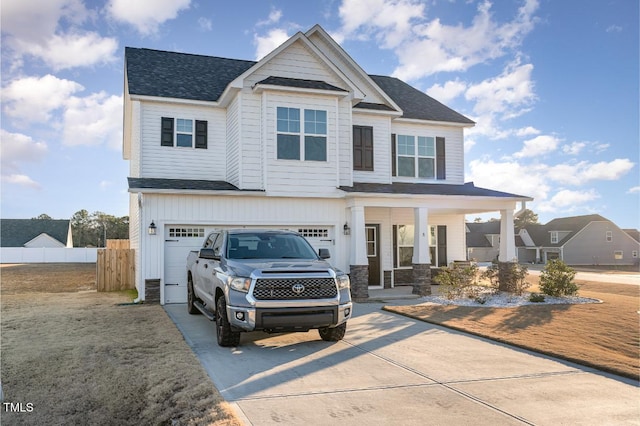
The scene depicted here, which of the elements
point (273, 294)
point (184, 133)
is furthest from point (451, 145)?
point (273, 294)

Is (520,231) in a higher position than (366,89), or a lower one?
lower

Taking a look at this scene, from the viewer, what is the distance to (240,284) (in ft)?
24.2

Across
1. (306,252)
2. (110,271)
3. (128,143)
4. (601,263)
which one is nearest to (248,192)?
(306,252)

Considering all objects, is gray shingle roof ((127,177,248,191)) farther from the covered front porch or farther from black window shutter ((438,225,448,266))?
black window shutter ((438,225,448,266))

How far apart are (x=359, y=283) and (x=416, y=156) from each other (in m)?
6.62

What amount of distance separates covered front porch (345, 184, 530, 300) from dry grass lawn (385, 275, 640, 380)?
2.93 m

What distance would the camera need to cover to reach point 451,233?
19578 millimetres

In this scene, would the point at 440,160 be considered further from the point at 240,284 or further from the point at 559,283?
the point at 240,284

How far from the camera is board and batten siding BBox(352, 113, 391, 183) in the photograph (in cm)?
1720

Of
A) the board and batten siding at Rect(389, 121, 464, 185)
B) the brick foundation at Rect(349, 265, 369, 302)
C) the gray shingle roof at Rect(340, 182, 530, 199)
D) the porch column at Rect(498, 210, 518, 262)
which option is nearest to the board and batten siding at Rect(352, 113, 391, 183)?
the gray shingle roof at Rect(340, 182, 530, 199)

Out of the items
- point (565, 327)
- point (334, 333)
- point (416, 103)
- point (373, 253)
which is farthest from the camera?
point (416, 103)

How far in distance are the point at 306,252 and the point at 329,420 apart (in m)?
4.67

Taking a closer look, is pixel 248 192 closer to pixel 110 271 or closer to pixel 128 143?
pixel 110 271

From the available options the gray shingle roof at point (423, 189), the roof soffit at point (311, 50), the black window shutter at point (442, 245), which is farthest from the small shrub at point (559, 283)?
the roof soffit at point (311, 50)
